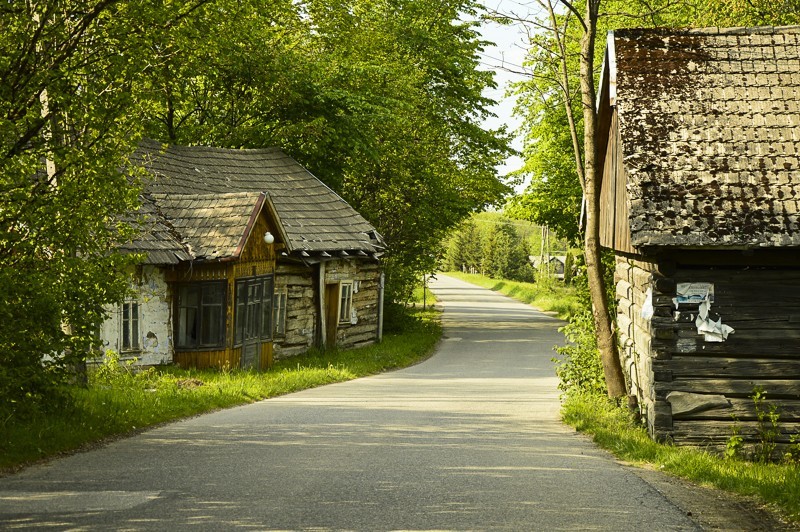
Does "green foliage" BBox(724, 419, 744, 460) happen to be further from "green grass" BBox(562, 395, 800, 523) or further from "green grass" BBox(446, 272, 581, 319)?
"green grass" BBox(446, 272, 581, 319)

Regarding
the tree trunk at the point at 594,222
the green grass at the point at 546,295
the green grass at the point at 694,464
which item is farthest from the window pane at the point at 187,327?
the green grass at the point at 546,295

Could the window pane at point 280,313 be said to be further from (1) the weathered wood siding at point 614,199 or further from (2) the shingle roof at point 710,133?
(2) the shingle roof at point 710,133

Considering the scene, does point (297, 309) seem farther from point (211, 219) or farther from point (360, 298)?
point (211, 219)

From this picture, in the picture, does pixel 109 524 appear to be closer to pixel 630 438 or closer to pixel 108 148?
pixel 108 148

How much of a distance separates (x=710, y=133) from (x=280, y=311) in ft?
49.4

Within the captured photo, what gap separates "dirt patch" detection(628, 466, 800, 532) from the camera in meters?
8.24

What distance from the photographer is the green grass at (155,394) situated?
1077 centimetres

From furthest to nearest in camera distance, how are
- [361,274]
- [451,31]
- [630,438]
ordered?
[451,31] < [361,274] < [630,438]

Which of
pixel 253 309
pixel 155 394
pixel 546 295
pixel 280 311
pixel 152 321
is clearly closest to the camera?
pixel 155 394

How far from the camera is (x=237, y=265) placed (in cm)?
2220

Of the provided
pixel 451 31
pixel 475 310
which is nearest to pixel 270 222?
pixel 451 31

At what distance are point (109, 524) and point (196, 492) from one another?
1.31 metres

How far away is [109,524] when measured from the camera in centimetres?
732

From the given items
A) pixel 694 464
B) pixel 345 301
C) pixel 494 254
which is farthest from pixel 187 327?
pixel 494 254
